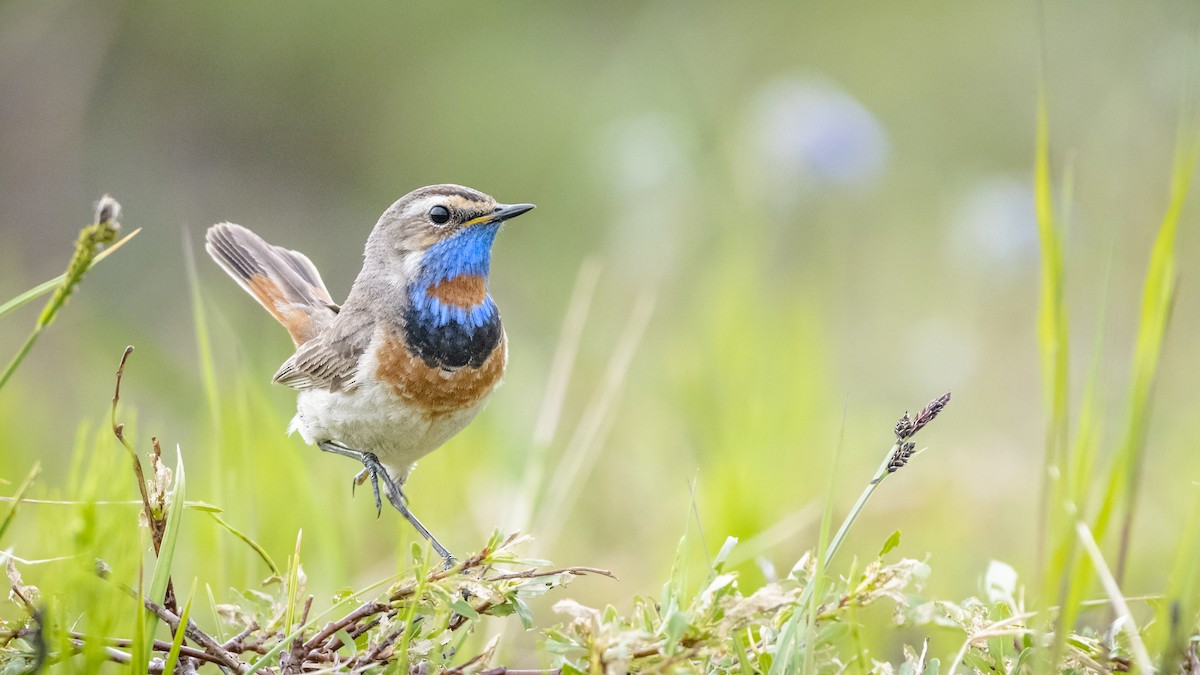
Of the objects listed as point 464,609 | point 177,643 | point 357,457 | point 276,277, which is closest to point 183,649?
point 177,643

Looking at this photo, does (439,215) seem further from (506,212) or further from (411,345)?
(411,345)

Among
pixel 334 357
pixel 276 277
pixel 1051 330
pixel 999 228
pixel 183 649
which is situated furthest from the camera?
pixel 999 228

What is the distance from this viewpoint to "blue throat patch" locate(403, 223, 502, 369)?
3.29 metres

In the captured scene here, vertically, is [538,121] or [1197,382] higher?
[538,121]

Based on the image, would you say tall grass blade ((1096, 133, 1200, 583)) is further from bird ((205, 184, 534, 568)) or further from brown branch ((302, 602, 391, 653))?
bird ((205, 184, 534, 568))

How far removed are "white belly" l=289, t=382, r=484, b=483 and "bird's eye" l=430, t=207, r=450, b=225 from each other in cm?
46

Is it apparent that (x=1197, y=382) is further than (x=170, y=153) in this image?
No

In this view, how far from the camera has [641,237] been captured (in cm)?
691

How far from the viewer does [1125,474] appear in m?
1.93

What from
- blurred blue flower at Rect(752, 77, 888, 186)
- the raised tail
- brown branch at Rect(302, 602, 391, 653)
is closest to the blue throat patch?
the raised tail

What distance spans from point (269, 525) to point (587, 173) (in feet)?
16.5

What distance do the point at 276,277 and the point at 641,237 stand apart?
307cm

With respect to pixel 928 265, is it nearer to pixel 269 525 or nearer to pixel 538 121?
pixel 538 121

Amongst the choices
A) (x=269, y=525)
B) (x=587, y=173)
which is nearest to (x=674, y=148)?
(x=587, y=173)
